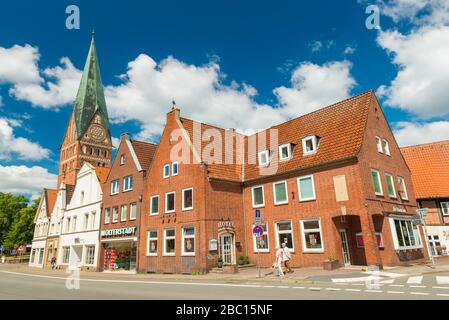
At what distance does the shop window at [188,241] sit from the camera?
23.1m

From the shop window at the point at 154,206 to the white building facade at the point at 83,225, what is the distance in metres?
9.39

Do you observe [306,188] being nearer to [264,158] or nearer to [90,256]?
[264,158]

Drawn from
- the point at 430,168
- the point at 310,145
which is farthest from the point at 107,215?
the point at 430,168

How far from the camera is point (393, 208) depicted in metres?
20.8

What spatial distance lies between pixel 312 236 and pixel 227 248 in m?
6.16

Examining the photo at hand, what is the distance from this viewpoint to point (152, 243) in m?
26.8

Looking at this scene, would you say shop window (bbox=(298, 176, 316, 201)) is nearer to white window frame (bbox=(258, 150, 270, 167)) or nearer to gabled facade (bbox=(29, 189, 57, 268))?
white window frame (bbox=(258, 150, 270, 167))

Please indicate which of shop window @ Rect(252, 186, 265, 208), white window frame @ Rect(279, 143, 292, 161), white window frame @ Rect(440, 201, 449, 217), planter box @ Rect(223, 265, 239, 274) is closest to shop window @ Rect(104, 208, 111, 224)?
shop window @ Rect(252, 186, 265, 208)

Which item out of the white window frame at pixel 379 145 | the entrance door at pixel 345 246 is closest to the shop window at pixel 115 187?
the entrance door at pixel 345 246

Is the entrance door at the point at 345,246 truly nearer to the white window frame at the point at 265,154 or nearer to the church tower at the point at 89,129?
the white window frame at the point at 265,154

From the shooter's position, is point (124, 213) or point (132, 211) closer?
point (132, 211)

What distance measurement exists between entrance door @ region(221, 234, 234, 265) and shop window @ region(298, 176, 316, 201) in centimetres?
596

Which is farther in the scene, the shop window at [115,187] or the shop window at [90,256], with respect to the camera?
the shop window at [90,256]
